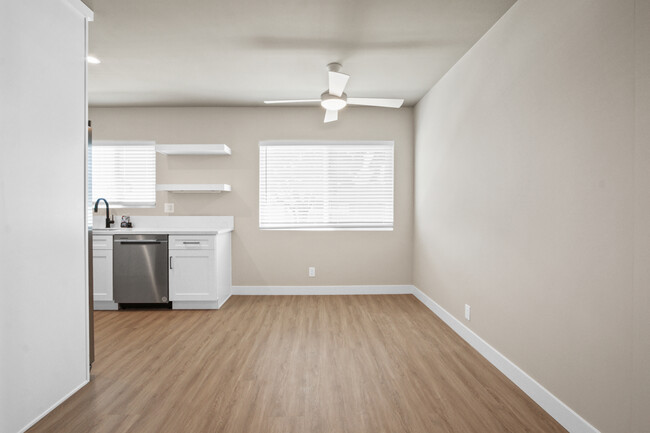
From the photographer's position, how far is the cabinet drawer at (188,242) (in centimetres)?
394

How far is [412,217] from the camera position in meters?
4.73

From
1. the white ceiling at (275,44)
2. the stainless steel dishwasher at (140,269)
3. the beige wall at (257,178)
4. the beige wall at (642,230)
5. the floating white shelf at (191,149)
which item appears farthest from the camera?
the beige wall at (257,178)

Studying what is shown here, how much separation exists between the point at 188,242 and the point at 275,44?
2.38 m

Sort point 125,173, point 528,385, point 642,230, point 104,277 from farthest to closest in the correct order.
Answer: point 125,173 → point 104,277 → point 528,385 → point 642,230

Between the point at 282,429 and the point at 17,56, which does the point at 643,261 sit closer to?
the point at 282,429

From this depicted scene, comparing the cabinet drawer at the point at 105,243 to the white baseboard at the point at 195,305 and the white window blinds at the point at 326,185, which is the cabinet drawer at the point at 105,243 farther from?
the white window blinds at the point at 326,185

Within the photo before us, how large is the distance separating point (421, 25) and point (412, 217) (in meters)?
2.63

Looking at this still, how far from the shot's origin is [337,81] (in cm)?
289

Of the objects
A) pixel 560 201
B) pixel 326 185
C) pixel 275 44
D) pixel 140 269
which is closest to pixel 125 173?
pixel 140 269

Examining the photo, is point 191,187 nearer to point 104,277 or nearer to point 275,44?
point 104,277

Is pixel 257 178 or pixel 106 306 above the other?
pixel 257 178

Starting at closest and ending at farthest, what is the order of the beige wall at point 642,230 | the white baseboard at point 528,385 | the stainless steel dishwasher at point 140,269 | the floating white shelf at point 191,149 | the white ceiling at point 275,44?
the beige wall at point 642,230
the white baseboard at point 528,385
the white ceiling at point 275,44
the stainless steel dishwasher at point 140,269
the floating white shelf at point 191,149

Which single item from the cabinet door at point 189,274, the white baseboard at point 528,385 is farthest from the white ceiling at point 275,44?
the white baseboard at point 528,385

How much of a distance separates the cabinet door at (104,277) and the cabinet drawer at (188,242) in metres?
0.74
